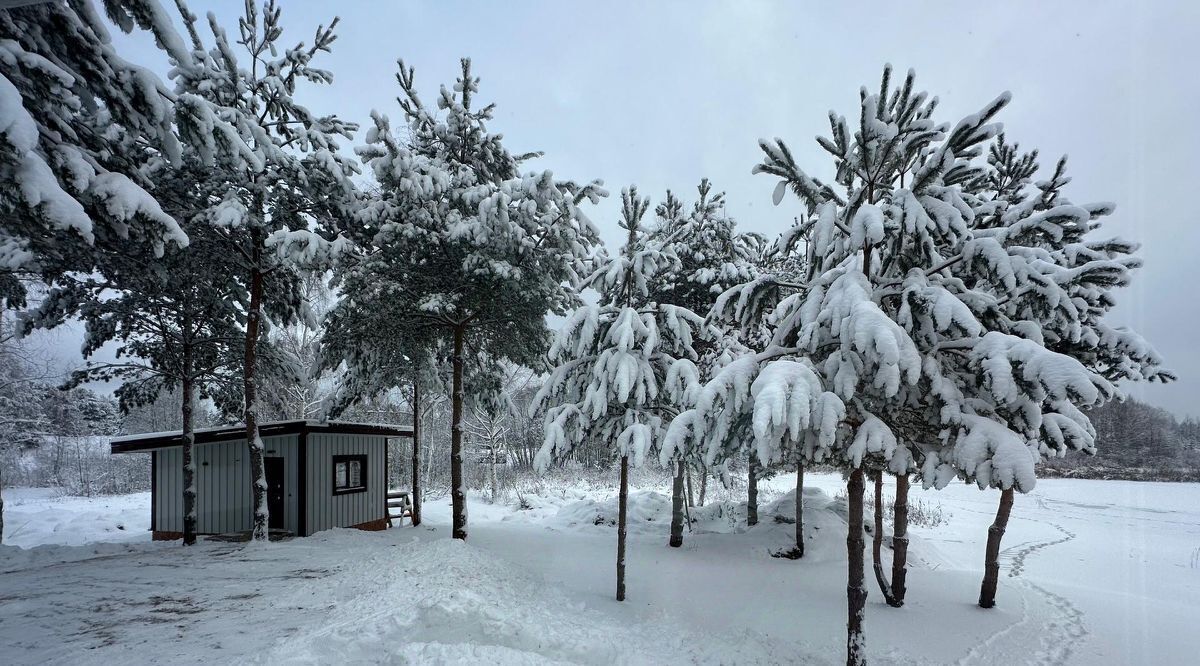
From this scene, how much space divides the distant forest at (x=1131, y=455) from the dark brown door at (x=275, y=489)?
45284 mm

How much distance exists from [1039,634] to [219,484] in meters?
17.8

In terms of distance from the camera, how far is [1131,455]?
140 ft

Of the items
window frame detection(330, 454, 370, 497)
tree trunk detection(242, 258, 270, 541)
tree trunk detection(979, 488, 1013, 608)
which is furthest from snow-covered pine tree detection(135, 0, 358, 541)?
tree trunk detection(979, 488, 1013, 608)

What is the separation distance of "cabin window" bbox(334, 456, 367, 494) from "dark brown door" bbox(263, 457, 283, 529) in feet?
4.35

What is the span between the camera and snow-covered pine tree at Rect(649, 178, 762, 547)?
1327 cm

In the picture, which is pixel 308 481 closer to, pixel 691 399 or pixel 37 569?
pixel 37 569

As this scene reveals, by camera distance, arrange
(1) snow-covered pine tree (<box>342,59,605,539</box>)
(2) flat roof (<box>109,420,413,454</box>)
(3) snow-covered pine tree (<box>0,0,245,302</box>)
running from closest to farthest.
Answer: (3) snow-covered pine tree (<box>0,0,245,302</box>)
(1) snow-covered pine tree (<box>342,59,605,539</box>)
(2) flat roof (<box>109,420,413,454</box>)

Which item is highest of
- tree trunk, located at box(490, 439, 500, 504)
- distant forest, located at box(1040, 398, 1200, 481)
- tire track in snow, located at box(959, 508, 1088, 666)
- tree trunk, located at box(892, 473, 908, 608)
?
tree trunk, located at box(892, 473, 908, 608)

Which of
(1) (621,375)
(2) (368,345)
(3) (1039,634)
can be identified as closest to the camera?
(3) (1039,634)

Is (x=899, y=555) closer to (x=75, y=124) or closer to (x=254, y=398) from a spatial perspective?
(x=75, y=124)

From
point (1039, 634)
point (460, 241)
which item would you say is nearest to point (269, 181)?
point (460, 241)

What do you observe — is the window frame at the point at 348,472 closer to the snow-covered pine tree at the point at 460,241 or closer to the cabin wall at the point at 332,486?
the cabin wall at the point at 332,486

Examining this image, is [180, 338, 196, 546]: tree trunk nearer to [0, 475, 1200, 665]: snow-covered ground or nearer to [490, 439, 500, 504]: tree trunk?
[0, 475, 1200, 665]: snow-covered ground

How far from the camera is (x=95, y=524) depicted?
1680 centimetres
